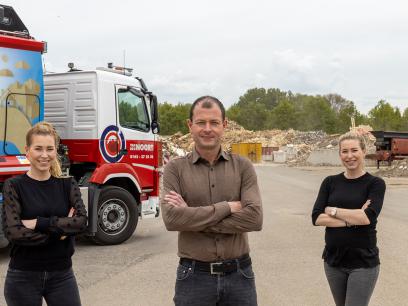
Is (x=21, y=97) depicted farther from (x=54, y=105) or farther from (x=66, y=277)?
(x=66, y=277)

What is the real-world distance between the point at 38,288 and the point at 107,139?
642 centimetres

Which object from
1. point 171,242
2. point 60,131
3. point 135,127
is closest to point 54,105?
point 60,131

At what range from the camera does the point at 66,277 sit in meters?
3.51

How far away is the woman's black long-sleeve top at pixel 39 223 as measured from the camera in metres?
3.40

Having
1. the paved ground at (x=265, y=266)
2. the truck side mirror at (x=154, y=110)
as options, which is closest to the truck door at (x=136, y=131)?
the truck side mirror at (x=154, y=110)

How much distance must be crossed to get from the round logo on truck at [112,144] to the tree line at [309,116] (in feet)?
236

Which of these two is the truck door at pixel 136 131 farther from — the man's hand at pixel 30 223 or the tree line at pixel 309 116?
the tree line at pixel 309 116

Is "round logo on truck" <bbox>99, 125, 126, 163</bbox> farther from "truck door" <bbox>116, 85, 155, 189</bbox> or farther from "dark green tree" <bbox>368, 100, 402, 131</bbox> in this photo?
"dark green tree" <bbox>368, 100, 402, 131</bbox>

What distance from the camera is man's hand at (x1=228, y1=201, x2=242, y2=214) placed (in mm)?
3121

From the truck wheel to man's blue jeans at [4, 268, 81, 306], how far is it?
604 cm

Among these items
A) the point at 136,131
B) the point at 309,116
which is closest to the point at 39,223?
the point at 136,131

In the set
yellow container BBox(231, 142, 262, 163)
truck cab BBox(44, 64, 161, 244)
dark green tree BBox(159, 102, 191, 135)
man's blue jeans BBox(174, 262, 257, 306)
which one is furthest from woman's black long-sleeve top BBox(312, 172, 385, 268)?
dark green tree BBox(159, 102, 191, 135)

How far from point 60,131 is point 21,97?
1730mm

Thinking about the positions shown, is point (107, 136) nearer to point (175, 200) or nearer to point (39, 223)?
point (39, 223)
